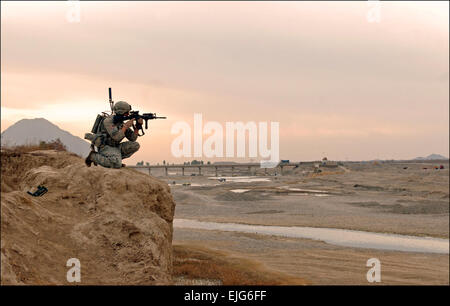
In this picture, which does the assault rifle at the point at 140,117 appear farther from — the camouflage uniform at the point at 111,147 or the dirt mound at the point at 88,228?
the dirt mound at the point at 88,228

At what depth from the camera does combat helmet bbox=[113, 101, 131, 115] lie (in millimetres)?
12609

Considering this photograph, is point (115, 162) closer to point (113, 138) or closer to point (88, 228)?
point (113, 138)

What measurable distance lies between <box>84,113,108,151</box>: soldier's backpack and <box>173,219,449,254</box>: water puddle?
22422mm

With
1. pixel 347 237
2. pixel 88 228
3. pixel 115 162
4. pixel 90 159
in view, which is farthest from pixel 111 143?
pixel 347 237

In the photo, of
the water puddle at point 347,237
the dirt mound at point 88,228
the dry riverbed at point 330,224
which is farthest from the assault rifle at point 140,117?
the water puddle at point 347,237

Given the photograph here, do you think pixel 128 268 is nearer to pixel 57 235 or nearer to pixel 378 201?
pixel 57 235

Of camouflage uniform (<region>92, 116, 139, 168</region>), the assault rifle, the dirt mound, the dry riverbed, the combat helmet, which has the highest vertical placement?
the combat helmet

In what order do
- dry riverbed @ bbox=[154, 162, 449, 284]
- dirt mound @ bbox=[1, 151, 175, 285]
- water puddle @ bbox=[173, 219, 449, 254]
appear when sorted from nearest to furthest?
dirt mound @ bbox=[1, 151, 175, 285] < dry riverbed @ bbox=[154, 162, 449, 284] < water puddle @ bbox=[173, 219, 449, 254]

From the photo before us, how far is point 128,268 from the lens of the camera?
9258mm

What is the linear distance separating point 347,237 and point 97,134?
26.0 m

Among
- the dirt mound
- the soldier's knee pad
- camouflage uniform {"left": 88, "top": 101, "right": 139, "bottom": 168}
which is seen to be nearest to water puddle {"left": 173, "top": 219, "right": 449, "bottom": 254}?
the dirt mound

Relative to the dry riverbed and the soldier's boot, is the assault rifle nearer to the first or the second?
the soldier's boot

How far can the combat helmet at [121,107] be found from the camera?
41.4 feet
